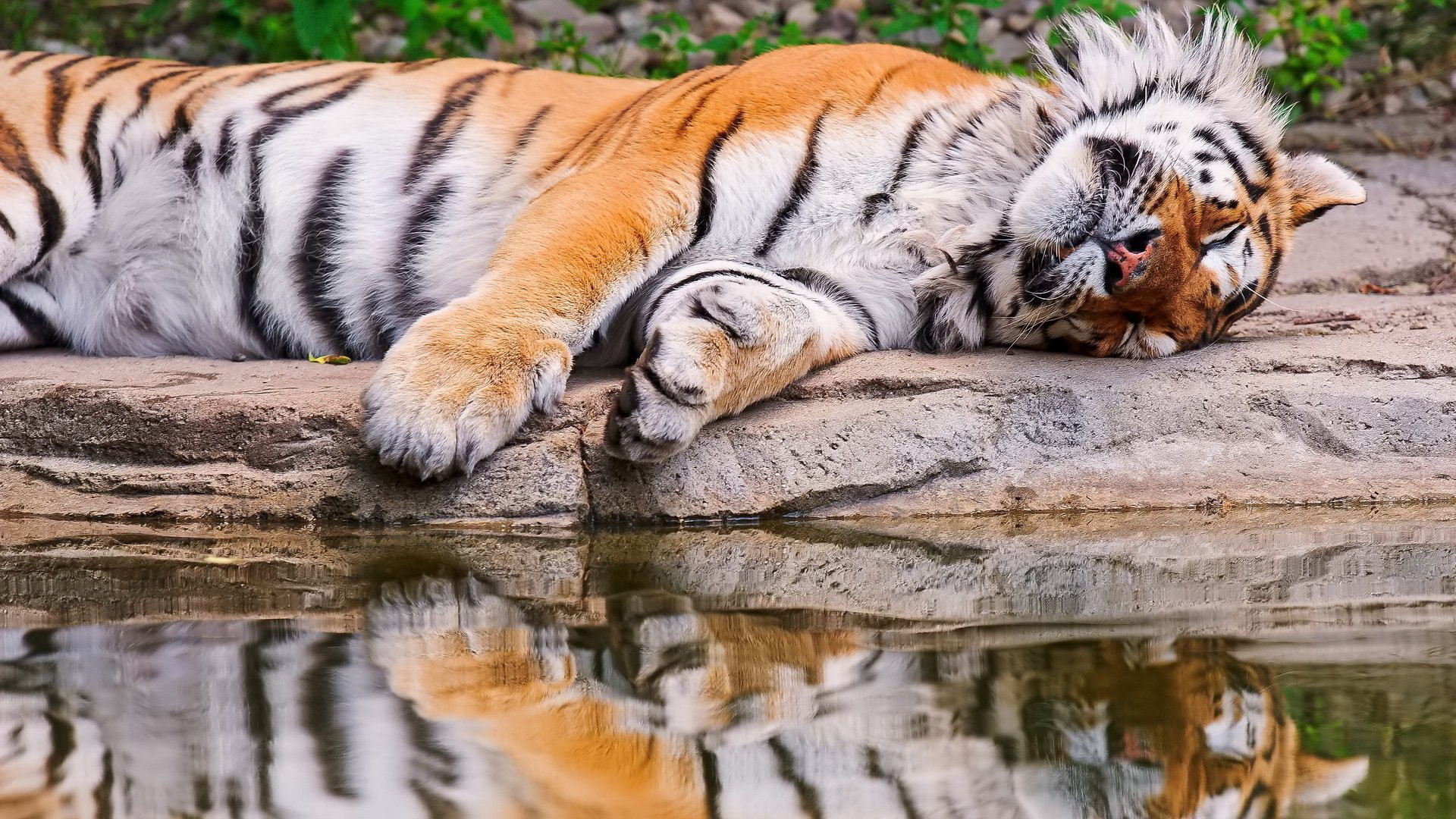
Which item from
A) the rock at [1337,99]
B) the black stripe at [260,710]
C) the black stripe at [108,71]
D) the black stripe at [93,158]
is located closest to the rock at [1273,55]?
the rock at [1337,99]

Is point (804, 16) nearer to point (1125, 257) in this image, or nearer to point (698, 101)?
point (698, 101)

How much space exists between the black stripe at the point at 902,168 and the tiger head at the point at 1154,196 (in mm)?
215

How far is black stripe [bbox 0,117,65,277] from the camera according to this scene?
9.78 feet

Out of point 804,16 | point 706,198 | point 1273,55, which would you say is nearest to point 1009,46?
point 804,16

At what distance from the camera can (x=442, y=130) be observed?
3.06 metres

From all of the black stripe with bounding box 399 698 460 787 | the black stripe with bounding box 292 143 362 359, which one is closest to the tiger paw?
the black stripe with bounding box 292 143 362 359

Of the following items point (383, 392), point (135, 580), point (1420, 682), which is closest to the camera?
point (1420, 682)

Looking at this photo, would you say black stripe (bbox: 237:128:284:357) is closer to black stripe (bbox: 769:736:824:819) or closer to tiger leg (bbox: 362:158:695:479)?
tiger leg (bbox: 362:158:695:479)

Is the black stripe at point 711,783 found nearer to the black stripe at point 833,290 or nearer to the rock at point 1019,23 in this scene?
the black stripe at point 833,290

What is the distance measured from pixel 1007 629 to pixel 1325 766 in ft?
1.59

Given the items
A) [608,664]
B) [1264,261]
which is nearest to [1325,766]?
[608,664]

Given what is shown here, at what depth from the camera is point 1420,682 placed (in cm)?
143

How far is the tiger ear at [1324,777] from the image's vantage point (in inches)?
46.6

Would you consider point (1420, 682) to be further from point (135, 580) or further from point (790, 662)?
point (135, 580)
